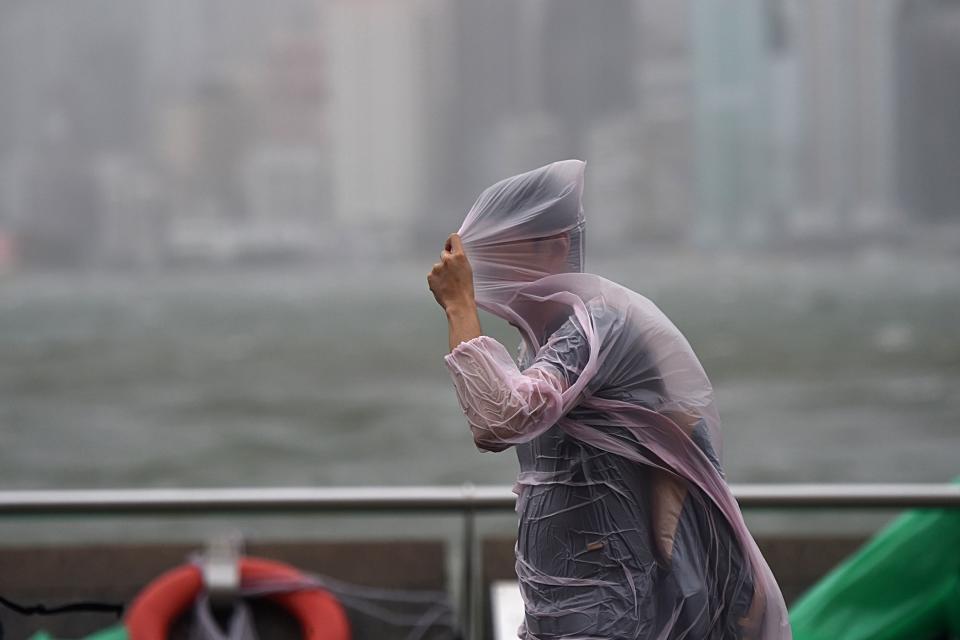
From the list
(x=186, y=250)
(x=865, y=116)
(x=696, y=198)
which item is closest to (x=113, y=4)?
(x=186, y=250)

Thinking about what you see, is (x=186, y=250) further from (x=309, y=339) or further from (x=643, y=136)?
(x=643, y=136)

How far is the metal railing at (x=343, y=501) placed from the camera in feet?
8.32

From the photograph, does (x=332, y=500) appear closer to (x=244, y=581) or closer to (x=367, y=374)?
(x=244, y=581)

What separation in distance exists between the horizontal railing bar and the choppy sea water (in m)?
22.5

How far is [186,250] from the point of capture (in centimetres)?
3544

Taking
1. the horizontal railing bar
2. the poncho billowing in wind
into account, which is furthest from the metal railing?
the poncho billowing in wind

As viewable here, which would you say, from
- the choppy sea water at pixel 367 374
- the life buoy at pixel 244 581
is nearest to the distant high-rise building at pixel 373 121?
the choppy sea water at pixel 367 374

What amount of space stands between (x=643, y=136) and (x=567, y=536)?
34.7 metres

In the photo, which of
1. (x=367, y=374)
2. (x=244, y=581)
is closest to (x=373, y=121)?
(x=367, y=374)

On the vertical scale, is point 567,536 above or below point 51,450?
above

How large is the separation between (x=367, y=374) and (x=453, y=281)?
3222 centimetres

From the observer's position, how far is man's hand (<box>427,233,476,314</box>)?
1421 mm

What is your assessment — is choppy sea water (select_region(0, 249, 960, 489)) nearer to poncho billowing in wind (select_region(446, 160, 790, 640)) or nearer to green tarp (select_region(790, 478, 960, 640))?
green tarp (select_region(790, 478, 960, 640))

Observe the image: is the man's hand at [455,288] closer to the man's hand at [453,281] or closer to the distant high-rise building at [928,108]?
the man's hand at [453,281]
